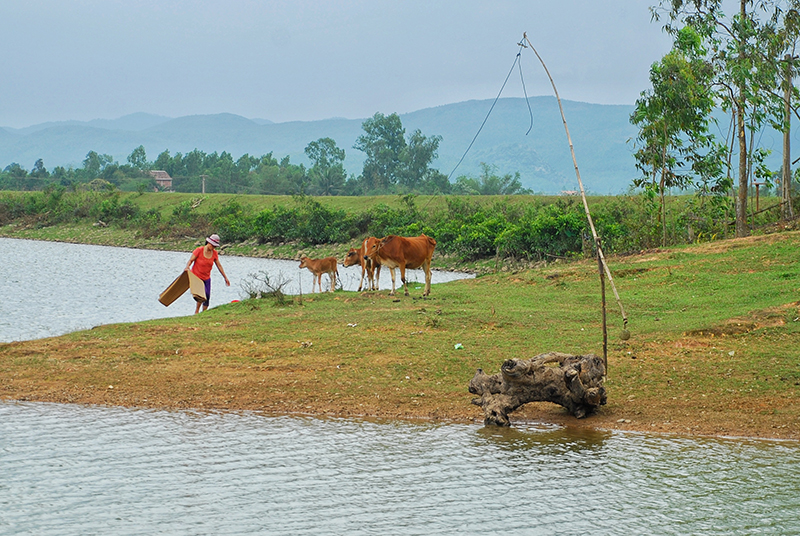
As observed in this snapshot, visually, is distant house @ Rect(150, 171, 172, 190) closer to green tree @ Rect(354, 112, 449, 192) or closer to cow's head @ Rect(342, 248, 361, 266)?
green tree @ Rect(354, 112, 449, 192)

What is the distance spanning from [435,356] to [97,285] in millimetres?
19876

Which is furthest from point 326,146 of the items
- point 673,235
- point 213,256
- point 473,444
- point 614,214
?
point 473,444

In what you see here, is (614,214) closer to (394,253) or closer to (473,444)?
(394,253)

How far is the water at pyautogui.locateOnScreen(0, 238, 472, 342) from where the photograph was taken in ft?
62.5

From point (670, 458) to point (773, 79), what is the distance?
22.6 meters

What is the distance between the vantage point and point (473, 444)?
8891 mm

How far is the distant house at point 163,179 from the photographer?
111 m

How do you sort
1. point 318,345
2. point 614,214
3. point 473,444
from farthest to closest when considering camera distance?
point 614,214
point 318,345
point 473,444

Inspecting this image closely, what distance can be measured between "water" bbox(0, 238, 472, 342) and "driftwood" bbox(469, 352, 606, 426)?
9.71 metres

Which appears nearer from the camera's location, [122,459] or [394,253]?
[122,459]

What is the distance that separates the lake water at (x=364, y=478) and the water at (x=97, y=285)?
8.29m

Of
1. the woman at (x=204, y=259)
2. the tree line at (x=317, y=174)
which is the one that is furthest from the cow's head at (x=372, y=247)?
the tree line at (x=317, y=174)

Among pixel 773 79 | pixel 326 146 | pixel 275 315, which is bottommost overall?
pixel 275 315

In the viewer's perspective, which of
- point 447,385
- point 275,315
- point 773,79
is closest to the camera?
point 447,385
